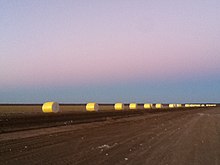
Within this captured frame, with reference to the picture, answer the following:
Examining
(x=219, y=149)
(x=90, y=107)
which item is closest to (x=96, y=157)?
(x=219, y=149)

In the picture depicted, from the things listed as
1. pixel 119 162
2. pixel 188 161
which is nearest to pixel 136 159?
pixel 119 162

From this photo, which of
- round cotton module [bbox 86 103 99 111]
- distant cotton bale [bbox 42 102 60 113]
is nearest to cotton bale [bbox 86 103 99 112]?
round cotton module [bbox 86 103 99 111]

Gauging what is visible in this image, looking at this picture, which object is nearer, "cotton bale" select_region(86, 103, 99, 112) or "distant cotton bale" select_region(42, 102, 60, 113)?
"distant cotton bale" select_region(42, 102, 60, 113)

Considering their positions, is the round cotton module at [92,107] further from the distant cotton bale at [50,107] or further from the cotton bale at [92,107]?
the distant cotton bale at [50,107]

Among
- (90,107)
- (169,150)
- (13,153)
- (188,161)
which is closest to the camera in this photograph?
(188,161)

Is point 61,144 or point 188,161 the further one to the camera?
point 61,144

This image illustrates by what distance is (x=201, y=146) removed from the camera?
16.0 m

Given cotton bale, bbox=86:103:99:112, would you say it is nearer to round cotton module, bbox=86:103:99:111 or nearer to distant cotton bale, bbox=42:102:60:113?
round cotton module, bbox=86:103:99:111

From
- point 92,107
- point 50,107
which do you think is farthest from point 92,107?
point 50,107

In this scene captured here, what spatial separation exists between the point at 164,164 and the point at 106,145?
507 centimetres

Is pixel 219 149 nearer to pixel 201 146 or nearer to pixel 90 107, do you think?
pixel 201 146

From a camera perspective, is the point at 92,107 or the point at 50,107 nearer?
the point at 50,107

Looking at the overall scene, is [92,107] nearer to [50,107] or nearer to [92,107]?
[92,107]

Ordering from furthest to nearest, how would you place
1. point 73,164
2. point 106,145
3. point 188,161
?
1. point 106,145
2. point 188,161
3. point 73,164
